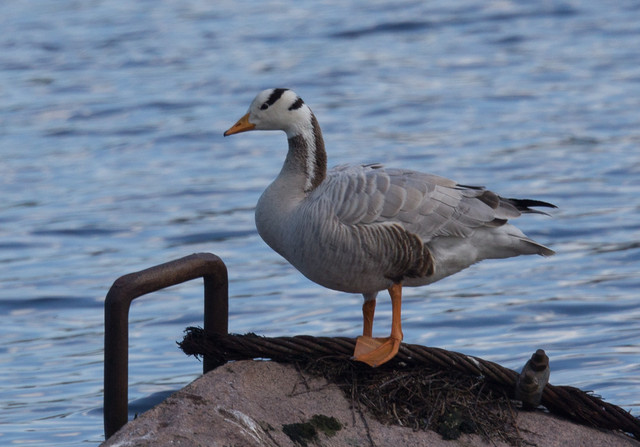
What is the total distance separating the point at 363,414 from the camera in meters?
4.91

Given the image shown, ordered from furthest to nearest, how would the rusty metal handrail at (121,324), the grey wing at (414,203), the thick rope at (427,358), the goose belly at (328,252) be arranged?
1. the grey wing at (414,203)
2. the goose belly at (328,252)
3. the thick rope at (427,358)
4. the rusty metal handrail at (121,324)

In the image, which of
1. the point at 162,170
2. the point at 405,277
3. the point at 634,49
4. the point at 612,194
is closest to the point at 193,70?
the point at 162,170

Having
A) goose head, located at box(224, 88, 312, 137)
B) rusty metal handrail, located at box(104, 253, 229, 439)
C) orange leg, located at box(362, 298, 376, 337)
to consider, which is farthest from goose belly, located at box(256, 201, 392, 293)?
rusty metal handrail, located at box(104, 253, 229, 439)

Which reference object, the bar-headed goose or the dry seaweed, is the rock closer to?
the dry seaweed

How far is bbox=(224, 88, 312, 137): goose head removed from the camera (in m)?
6.26

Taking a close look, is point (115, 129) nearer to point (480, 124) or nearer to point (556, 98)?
point (480, 124)

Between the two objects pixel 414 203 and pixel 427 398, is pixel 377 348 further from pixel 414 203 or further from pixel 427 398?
pixel 414 203

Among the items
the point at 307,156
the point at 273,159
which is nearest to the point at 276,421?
the point at 307,156

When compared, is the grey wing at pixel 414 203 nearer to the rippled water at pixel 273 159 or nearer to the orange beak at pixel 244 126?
the orange beak at pixel 244 126

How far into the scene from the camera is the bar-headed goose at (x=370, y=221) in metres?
5.78

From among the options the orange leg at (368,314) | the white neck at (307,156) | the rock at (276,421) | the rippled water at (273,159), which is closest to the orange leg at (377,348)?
the rock at (276,421)

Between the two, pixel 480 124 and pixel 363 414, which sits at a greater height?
pixel 363 414

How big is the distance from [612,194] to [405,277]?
908cm

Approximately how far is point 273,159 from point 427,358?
1122 cm
